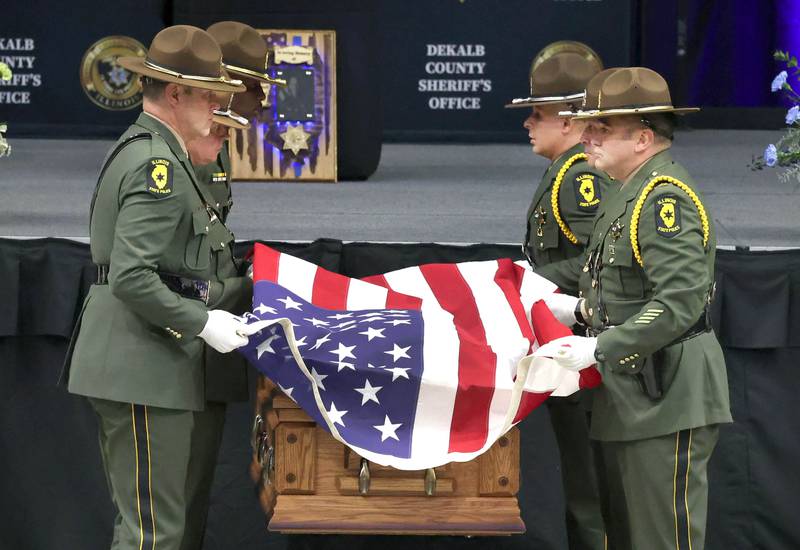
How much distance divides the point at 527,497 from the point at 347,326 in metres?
1.37

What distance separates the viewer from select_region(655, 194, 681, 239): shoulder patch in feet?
11.0

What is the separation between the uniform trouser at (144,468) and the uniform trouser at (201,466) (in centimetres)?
16

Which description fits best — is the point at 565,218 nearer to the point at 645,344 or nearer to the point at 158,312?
the point at 645,344

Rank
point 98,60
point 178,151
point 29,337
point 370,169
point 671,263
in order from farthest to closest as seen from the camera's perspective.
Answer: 1. point 98,60
2. point 370,169
3. point 29,337
4. point 178,151
5. point 671,263

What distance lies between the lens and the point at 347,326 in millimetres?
3646

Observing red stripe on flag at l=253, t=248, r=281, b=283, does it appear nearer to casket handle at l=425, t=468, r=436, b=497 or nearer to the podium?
the podium

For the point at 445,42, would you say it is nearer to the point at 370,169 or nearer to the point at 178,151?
the point at 370,169

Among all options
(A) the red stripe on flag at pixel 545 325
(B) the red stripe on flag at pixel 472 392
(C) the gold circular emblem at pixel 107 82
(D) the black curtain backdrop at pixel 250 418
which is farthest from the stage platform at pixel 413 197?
(B) the red stripe on flag at pixel 472 392

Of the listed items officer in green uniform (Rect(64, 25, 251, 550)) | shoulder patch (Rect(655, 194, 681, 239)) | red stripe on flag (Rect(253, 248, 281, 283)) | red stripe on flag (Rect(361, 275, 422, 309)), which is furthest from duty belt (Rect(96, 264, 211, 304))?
shoulder patch (Rect(655, 194, 681, 239))

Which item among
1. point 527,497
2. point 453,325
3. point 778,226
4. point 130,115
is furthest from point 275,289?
point 130,115

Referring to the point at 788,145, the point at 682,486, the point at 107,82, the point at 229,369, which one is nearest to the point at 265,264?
the point at 229,369

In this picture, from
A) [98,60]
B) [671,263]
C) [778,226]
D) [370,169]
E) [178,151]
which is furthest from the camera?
[98,60]

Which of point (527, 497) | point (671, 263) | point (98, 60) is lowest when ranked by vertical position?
point (527, 497)

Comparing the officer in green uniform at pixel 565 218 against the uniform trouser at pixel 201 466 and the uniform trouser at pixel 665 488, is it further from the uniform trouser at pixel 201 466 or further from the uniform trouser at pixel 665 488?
the uniform trouser at pixel 201 466
